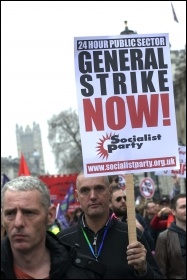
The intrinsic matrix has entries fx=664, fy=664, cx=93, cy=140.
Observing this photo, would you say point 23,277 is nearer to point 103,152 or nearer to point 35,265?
point 35,265

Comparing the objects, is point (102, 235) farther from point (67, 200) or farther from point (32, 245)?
point (67, 200)

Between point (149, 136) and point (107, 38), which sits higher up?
point (107, 38)

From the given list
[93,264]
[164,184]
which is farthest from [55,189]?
[164,184]

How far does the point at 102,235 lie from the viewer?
14.5ft

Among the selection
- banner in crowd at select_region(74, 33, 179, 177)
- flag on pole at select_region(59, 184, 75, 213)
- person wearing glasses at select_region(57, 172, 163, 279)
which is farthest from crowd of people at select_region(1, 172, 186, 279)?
flag on pole at select_region(59, 184, 75, 213)

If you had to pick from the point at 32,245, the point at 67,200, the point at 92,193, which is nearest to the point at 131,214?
the point at 92,193

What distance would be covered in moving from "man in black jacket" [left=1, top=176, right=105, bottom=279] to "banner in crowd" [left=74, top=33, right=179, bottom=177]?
3.30 feet

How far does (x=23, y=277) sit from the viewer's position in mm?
2914

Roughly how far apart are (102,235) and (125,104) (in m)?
0.91

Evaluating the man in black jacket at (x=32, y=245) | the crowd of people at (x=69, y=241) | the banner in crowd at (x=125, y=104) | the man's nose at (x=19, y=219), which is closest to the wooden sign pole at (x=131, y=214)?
the crowd of people at (x=69, y=241)

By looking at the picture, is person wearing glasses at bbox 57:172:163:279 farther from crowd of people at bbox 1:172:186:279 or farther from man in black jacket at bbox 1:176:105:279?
man in black jacket at bbox 1:176:105:279

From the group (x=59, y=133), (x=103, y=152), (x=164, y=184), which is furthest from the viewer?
(x=59, y=133)

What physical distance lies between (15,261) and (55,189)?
16.7m

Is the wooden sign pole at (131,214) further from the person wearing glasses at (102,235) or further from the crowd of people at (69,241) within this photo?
the person wearing glasses at (102,235)
